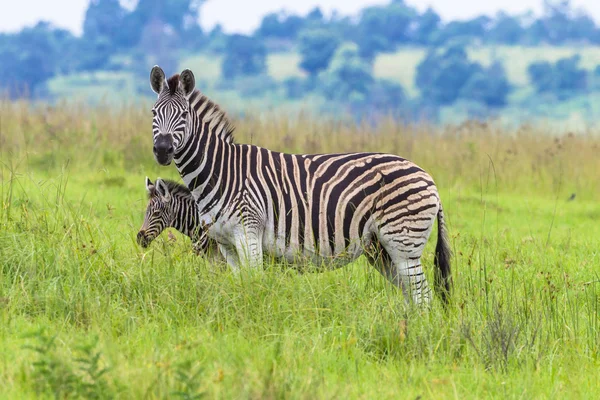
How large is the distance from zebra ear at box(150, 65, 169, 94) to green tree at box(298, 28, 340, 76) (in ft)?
318

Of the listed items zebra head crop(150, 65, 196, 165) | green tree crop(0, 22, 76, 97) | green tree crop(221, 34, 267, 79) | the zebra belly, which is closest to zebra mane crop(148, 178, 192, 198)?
zebra head crop(150, 65, 196, 165)

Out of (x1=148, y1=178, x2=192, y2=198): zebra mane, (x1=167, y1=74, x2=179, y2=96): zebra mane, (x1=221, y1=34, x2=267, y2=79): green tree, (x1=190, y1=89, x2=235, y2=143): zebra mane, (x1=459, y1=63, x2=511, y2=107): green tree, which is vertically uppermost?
(x1=221, y1=34, x2=267, y2=79): green tree

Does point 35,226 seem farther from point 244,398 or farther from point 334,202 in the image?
point 244,398

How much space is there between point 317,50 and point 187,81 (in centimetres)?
9889

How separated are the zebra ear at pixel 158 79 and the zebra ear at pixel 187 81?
0.44 ft

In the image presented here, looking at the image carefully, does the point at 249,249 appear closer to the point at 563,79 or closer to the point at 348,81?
the point at 348,81

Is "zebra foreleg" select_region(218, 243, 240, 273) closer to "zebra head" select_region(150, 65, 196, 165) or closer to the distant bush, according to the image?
"zebra head" select_region(150, 65, 196, 165)

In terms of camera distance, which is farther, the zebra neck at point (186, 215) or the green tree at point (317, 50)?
the green tree at point (317, 50)

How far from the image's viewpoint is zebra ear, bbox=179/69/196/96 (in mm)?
6848

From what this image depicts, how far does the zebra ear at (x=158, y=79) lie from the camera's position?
6.85 metres

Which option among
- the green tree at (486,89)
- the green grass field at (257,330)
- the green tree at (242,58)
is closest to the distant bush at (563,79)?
the green tree at (486,89)

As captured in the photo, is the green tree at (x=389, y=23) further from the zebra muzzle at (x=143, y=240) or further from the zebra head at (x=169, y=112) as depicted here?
the zebra head at (x=169, y=112)

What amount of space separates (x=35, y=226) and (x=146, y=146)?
26.6 feet

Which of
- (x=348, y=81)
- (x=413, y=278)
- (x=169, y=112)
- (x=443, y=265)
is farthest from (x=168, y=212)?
(x=348, y=81)
